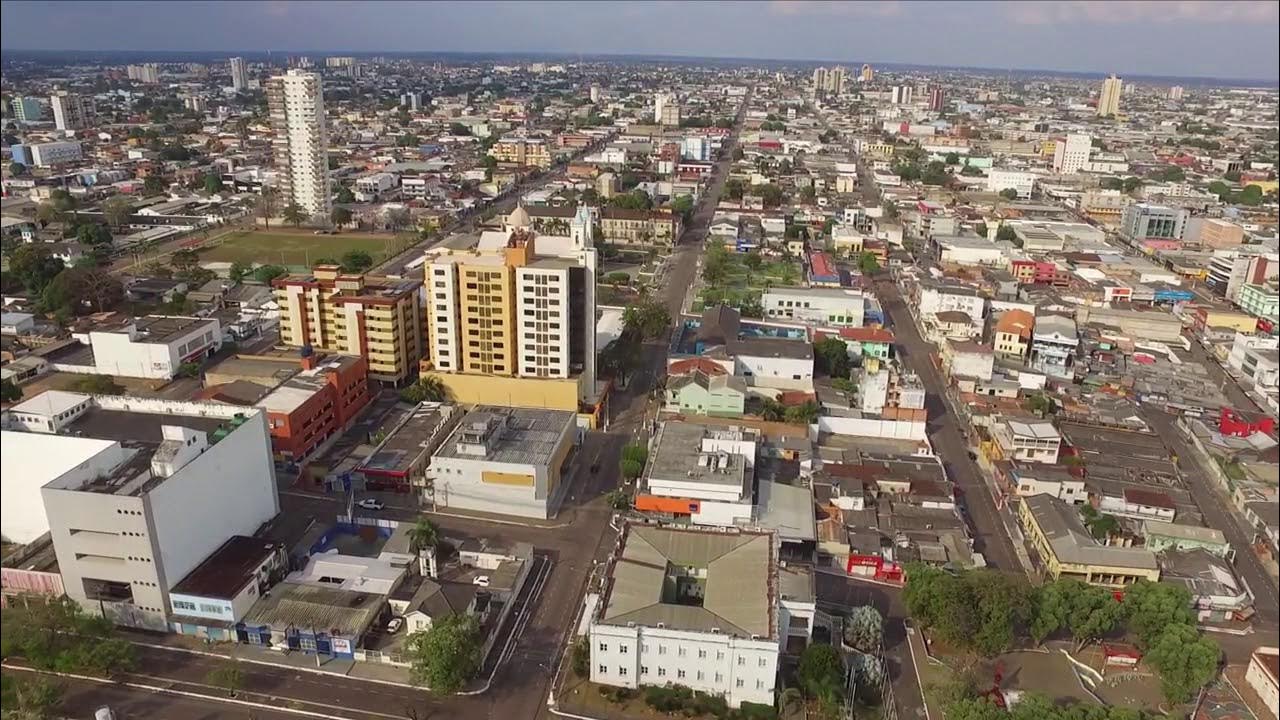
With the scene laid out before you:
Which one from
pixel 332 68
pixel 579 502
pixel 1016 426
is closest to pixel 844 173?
pixel 1016 426

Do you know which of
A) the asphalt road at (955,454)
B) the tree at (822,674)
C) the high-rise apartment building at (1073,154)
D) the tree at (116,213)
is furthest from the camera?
the high-rise apartment building at (1073,154)

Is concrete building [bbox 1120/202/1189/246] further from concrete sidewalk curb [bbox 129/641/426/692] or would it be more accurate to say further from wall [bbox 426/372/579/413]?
concrete sidewalk curb [bbox 129/641/426/692]

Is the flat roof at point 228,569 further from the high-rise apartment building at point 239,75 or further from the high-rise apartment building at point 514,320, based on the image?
the high-rise apartment building at point 239,75

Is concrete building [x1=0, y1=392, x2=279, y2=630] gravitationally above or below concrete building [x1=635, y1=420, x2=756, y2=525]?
above

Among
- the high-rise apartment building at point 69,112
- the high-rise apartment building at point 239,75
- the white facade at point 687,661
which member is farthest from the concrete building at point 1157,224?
the high-rise apartment building at point 239,75

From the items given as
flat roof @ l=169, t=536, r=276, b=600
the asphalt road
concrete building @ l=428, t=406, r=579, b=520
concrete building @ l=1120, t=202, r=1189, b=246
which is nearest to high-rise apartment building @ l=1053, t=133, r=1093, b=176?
concrete building @ l=1120, t=202, r=1189, b=246
